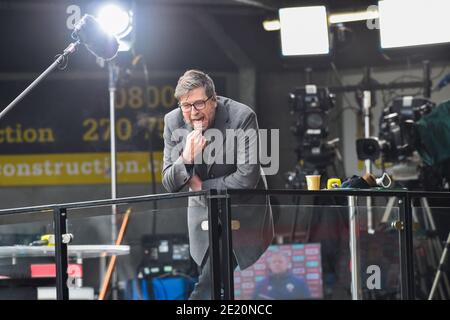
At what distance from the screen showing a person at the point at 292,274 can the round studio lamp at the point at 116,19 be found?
5.38 ft

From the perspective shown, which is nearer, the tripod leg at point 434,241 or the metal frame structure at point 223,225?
the metal frame structure at point 223,225

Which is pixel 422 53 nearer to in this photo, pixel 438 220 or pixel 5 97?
pixel 438 220

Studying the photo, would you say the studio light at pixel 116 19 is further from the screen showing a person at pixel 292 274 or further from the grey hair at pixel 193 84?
the grey hair at pixel 193 84

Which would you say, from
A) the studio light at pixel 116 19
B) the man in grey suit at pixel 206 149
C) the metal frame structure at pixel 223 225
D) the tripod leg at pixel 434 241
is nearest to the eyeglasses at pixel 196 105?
the man in grey suit at pixel 206 149

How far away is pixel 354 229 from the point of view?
4.16 metres

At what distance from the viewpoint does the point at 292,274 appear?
20.7 feet

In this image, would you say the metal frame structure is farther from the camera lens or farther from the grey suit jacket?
the camera lens

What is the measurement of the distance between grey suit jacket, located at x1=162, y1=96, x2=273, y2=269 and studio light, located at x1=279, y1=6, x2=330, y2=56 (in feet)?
8.07

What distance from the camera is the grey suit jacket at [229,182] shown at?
11.4 ft

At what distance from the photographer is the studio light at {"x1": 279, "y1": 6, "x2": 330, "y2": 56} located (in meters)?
6.46

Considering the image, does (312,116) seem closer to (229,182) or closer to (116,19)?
(116,19)

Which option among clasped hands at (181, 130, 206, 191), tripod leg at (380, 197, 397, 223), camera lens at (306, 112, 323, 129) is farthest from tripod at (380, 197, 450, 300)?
camera lens at (306, 112, 323, 129)
